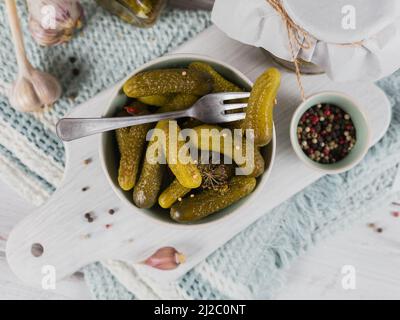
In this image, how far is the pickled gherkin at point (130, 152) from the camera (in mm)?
822

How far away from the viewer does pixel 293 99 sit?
0.90 m

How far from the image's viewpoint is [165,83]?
81 cm

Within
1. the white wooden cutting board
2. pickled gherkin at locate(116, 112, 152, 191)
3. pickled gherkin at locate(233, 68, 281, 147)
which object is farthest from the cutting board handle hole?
pickled gherkin at locate(233, 68, 281, 147)

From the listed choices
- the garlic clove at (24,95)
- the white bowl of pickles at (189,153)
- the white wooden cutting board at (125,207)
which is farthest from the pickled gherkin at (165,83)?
the garlic clove at (24,95)

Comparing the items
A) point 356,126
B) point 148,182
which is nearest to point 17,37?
point 148,182

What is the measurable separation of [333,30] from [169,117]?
292 millimetres

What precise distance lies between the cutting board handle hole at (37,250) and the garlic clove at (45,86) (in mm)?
248

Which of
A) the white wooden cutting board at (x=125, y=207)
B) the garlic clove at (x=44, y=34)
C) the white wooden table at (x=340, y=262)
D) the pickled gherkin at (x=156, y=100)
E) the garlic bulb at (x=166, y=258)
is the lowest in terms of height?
the white wooden table at (x=340, y=262)

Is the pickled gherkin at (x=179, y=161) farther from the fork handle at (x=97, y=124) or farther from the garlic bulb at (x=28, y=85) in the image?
the garlic bulb at (x=28, y=85)

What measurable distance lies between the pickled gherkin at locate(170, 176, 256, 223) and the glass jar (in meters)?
0.31

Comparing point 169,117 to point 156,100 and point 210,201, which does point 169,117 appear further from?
point 210,201

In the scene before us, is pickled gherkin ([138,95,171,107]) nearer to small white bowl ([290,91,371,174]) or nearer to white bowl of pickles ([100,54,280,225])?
white bowl of pickles ([100,54,280,225])
